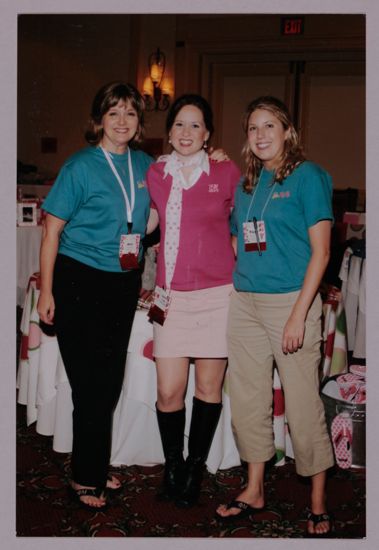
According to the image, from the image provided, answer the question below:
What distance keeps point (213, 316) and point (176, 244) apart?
301 millimetres

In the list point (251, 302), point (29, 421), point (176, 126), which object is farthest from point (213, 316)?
point (29, 421)

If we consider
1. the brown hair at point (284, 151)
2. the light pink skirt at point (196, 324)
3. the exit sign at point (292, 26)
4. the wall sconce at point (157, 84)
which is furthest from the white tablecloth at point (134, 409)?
the exit sign at point (292, 26)

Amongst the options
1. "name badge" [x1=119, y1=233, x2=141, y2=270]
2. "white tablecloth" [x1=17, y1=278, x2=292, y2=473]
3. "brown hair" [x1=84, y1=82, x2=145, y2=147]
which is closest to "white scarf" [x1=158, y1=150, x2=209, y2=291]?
"name badge" [x1=119, y1=233, x2=141, y2=270]

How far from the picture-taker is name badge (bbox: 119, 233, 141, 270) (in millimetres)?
2035

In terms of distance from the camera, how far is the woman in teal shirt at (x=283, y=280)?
1.83 metres

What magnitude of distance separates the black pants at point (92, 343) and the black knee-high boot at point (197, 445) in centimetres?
31

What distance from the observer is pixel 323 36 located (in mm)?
8016

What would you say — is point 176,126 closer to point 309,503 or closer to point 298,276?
point 298,276

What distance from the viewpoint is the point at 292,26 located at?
8.10 metres

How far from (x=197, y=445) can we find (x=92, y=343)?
1.89 feet

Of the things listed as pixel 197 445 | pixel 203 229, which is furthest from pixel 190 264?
pixel 197 445

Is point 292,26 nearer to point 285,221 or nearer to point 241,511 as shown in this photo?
point 285,221

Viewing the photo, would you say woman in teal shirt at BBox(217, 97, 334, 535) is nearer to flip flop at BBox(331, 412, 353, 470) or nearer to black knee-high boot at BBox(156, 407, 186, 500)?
black knee-high boot at BBox(156, 407, 186, 500)

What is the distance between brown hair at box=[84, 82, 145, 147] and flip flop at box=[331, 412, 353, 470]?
57.7 inches
